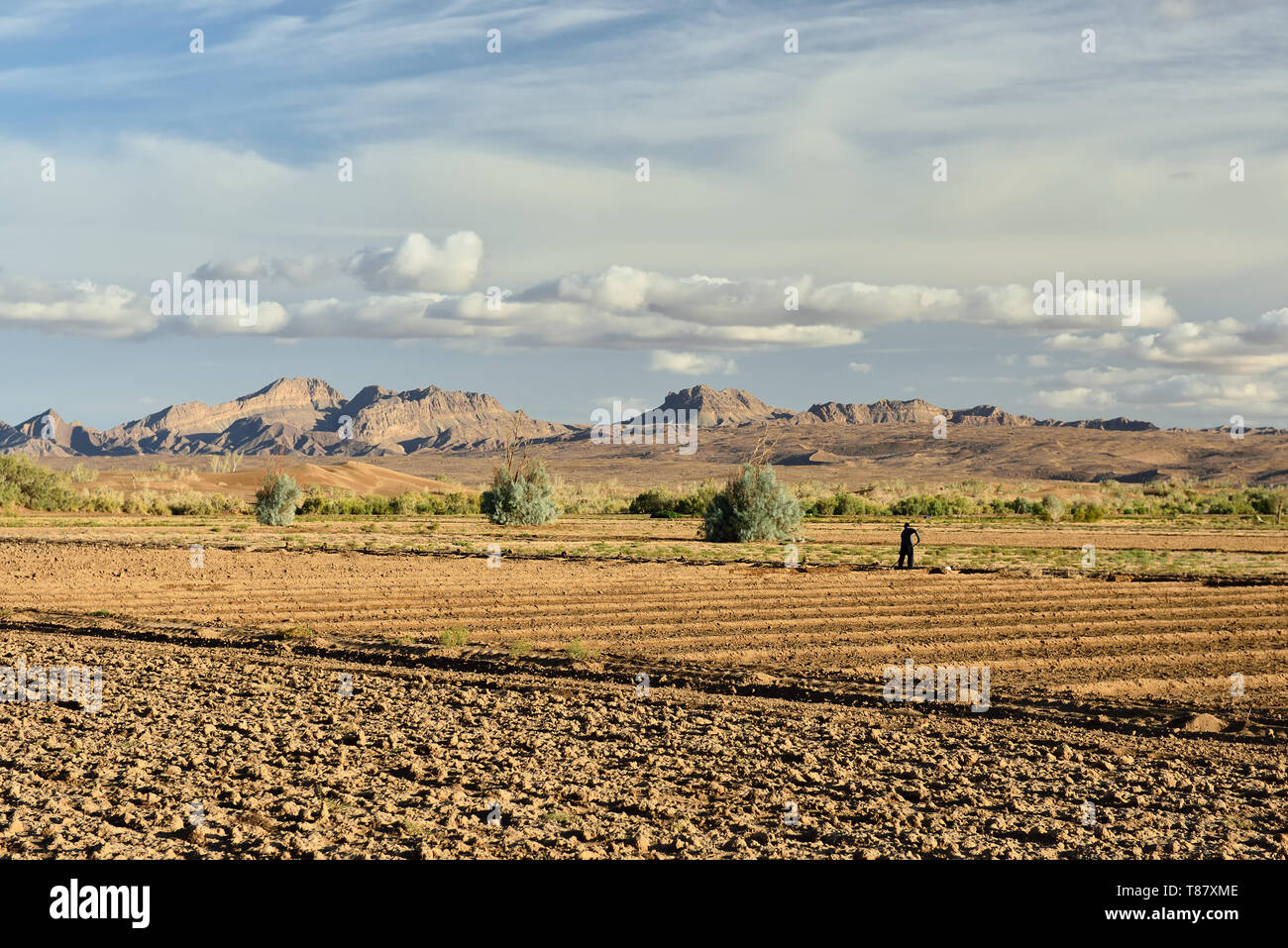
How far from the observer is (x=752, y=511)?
4069 cm

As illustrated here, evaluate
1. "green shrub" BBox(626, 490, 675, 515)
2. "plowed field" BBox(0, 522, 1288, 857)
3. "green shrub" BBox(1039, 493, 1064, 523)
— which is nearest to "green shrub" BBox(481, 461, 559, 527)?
"green shrub" BBox(626, 490, 675, 515)

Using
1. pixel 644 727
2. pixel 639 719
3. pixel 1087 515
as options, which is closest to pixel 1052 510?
pixel 1087 515

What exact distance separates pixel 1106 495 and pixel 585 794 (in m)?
88.7

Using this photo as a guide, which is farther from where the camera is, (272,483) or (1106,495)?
(1106,495)

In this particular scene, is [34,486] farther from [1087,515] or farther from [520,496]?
[1087,515]

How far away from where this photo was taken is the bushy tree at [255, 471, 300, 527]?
50.0m

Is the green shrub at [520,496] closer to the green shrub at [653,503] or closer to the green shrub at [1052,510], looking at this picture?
the green shrub at [653,503]

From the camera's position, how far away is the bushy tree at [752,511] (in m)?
40.7

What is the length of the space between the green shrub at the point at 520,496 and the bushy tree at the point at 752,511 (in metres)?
9.80

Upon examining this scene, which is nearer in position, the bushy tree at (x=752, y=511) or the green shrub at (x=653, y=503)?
the bushy tree at (x=752, y=511)

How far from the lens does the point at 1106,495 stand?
294ft

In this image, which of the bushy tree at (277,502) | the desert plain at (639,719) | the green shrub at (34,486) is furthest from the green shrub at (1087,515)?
the green shrub at (34,486)
